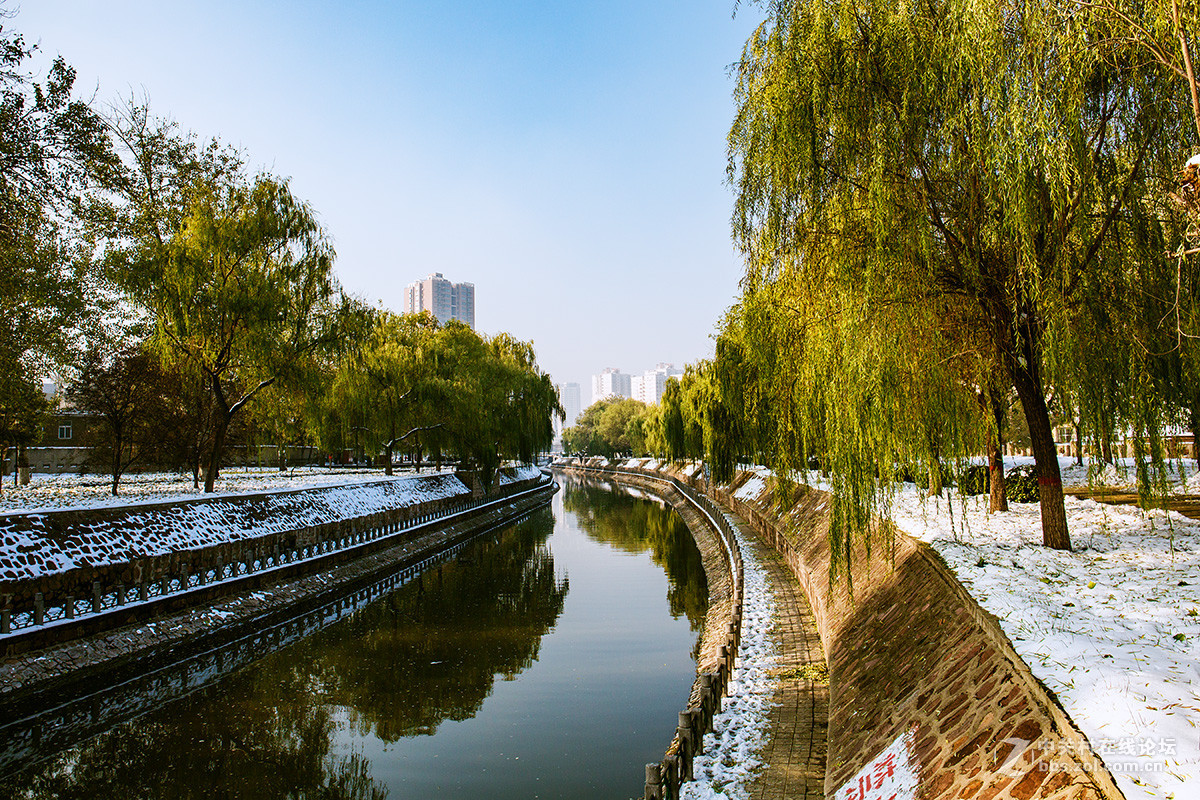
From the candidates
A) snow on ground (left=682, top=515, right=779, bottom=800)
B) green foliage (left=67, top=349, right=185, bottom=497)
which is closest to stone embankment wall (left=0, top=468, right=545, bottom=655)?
green foliage (left=67, top=349, right=185, bottom=497)

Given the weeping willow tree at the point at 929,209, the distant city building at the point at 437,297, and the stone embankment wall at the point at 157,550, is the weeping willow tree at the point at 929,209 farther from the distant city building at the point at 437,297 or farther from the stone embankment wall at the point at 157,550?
the distant city building at the point at 437,297

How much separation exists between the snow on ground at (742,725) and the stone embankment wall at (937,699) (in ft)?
2.59

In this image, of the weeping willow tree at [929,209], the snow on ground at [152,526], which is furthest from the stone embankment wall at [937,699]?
the snow on ground at [152,526]

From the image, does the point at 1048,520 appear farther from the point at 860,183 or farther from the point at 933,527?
the point at 860,183

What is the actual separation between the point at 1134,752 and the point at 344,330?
21.4 metres

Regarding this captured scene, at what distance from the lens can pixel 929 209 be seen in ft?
27.6

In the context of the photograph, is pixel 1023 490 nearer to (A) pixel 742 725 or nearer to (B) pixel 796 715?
(B) pixel 796 715

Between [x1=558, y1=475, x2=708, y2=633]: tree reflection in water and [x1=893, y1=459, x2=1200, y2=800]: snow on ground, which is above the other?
[x1=893, y1=459, x2=1200, y2=800]: snow on ground

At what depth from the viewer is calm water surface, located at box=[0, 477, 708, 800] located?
8055 millimetres

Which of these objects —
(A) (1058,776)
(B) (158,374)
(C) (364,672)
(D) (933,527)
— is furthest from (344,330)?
(A) (1058,776)

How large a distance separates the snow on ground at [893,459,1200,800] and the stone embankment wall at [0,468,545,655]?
1212 cm

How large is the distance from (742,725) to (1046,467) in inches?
212

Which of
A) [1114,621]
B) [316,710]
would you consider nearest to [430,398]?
[316,710]

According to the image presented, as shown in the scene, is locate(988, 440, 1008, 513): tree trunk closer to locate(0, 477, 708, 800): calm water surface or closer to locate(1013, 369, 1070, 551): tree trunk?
locate(1013, 369, 1070, 551): tree trunk
